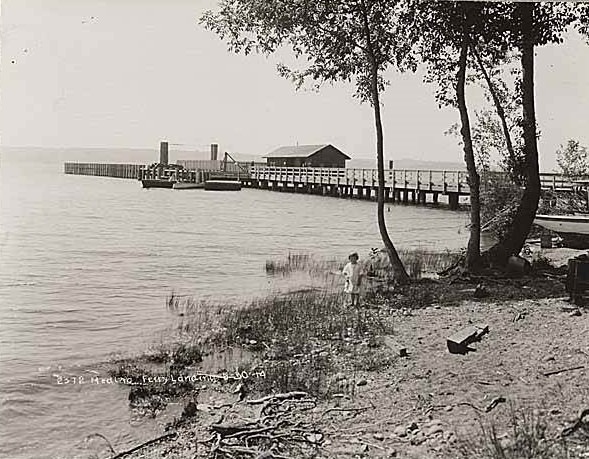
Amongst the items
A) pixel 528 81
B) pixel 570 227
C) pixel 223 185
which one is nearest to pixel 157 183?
pixel 223 185

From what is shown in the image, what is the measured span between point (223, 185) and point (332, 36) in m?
1.14

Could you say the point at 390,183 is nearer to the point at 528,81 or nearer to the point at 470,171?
the point at 470,171

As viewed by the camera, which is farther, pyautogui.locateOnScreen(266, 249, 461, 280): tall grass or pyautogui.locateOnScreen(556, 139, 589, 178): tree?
pyautogui.locateOnScreen(266, 249, 461, 280): tall grass

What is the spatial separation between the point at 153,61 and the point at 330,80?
804mm

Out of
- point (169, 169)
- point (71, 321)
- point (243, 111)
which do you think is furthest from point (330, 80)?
point (71, 321)

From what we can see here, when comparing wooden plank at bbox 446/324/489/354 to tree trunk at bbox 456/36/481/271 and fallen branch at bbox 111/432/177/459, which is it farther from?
fallen branch at bbox 111/432/177/459

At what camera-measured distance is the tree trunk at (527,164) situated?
293cm

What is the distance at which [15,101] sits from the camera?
2.13 metres

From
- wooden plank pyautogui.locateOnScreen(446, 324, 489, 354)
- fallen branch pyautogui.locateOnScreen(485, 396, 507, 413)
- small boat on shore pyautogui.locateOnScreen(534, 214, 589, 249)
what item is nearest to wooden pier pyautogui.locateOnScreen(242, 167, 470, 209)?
small boat on shore pyautogui.locateOnScreen(534, 214, 589, 249)

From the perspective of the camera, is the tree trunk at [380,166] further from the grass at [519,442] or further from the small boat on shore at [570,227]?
the grass at [519,442]

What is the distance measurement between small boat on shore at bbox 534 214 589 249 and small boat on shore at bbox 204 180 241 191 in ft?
5.32

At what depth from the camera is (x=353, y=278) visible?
298 centimetres

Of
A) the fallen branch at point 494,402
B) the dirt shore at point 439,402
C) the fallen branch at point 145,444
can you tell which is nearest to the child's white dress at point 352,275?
the dirt shore at point 439,402

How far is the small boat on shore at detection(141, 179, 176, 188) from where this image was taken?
3188mm
